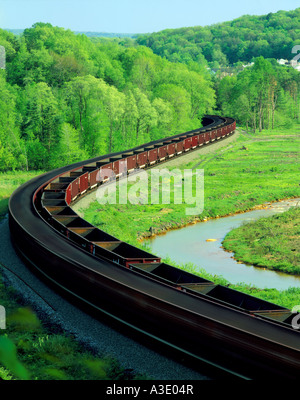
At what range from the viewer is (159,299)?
1934 cm

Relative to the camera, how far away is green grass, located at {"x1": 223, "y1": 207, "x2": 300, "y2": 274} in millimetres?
34750

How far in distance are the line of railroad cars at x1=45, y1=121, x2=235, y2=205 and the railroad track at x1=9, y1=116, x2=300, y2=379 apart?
9393 millimetres

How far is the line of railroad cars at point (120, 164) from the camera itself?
4516 centimetres

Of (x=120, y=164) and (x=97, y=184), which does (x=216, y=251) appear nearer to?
A: (x=97, y=184)

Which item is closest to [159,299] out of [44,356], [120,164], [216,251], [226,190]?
[44,356]

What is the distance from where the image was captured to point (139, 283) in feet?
73.0

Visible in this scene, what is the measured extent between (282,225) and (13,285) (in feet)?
80.1

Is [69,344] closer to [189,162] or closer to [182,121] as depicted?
[189,162]

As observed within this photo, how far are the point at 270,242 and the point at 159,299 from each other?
21131mm

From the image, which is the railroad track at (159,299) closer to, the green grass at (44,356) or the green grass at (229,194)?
the green grass at (44,356)

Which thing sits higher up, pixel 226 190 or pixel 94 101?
pixel 94 101

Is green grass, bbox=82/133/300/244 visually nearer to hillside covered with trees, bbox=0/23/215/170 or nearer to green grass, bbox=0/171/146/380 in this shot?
hillside covered with trees, bbox=0/23/215/170

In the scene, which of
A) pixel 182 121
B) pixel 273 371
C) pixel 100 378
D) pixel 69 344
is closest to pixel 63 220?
pixel 69 344

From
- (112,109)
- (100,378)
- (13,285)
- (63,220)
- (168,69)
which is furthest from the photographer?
(168,69)
